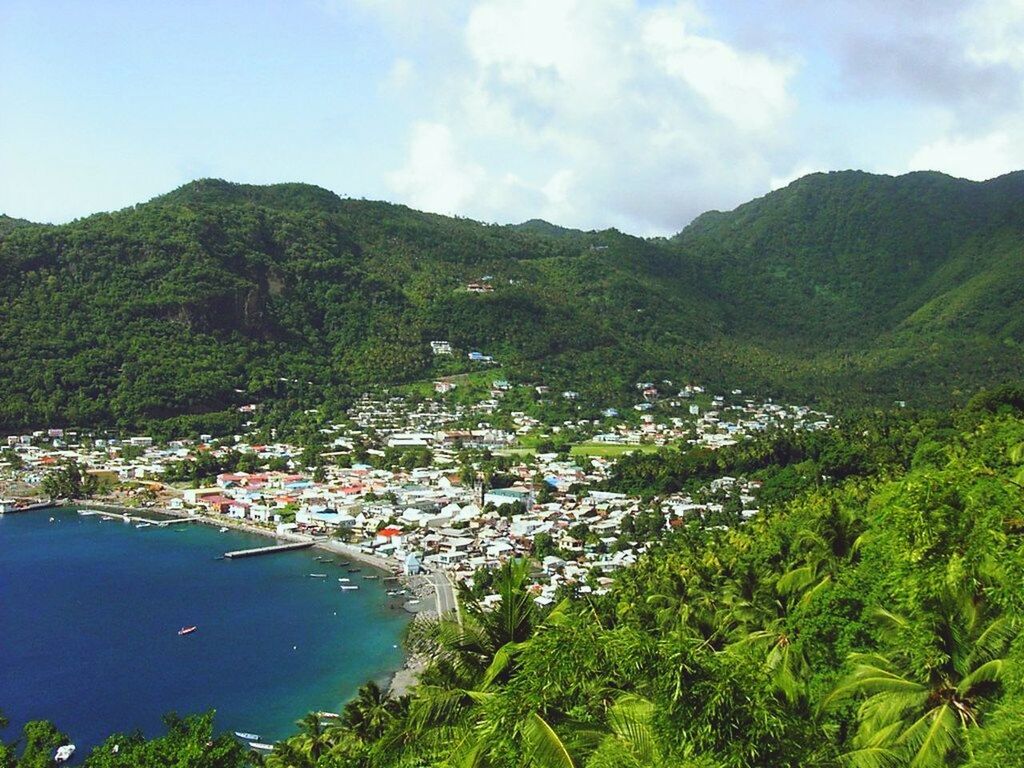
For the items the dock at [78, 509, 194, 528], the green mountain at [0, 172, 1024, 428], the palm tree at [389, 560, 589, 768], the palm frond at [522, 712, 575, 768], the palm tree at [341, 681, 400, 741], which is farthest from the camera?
the green mountain at [0, 172, 1024, 428]

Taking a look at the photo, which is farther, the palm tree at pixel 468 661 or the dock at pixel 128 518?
the dock at pixel 128 518

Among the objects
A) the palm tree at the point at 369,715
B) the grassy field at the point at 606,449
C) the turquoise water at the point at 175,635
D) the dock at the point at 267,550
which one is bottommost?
the turquoise water at the point at 175,635

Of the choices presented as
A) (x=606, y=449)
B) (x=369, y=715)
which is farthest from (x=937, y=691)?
(x=606, y=449)

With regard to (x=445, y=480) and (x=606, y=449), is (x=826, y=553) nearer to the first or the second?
(x=445, y=480)

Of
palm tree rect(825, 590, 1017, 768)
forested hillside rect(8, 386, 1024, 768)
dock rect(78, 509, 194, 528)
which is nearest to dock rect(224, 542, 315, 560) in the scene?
dock rect(78, 509, 194, 528)

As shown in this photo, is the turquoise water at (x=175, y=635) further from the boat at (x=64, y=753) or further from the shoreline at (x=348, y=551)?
the boat at (x=64, y=753)

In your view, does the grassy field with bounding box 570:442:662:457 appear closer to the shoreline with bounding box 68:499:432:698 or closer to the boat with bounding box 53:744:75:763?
the shoreline with bounding box 68:499:432:698

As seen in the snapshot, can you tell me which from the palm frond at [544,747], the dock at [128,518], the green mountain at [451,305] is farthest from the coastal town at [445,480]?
the palm frond at [544,747]
